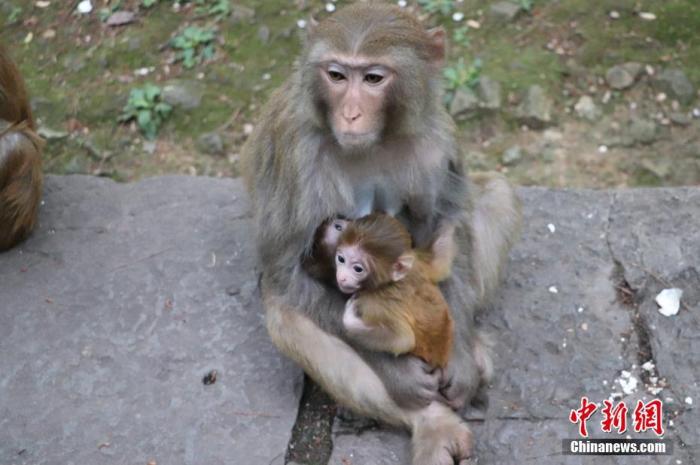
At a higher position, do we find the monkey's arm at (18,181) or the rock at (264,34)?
the monkey's arm at (18,181)

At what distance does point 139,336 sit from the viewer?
195 inches

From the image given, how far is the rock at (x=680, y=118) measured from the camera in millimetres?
7043

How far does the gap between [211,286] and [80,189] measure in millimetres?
1310

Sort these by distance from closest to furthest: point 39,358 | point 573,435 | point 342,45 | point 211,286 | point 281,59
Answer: point 342,45 < point 573,435 < point 39,358 < point 211,286 < point 281,59

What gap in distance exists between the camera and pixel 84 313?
5102 mm

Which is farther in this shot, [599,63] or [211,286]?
[599,63]

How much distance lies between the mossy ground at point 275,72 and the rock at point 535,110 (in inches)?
2.9

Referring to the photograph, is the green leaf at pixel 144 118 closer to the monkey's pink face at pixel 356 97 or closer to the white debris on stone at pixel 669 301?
the monkey's pink face at pixel 356 97

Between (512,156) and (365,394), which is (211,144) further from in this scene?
(365,394)

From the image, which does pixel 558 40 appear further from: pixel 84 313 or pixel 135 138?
pixel 84 313

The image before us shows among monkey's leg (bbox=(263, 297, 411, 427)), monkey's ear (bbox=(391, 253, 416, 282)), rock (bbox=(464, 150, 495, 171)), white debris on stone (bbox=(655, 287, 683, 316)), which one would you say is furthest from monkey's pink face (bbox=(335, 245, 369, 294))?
rock (bbox=(464, 150, 495, 171))

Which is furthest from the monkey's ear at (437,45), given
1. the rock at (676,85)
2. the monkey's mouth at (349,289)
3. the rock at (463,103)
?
the rock at (676,85)

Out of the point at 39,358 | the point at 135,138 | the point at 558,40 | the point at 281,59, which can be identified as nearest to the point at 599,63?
the point at 558,40

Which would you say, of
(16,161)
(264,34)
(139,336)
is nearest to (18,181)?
(16,161)
